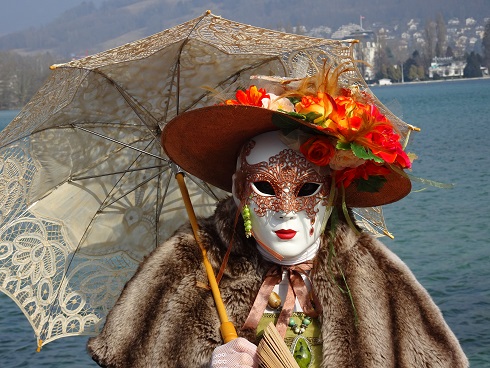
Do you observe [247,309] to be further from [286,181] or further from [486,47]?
[486,47]

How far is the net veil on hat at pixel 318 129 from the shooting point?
2.86 meters

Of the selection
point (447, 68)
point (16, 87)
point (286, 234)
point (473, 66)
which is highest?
Result: point (286, 234)

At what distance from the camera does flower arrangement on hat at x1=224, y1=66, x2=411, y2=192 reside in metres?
2.85

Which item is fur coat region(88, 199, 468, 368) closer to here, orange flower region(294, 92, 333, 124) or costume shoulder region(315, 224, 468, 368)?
costume shoulder region(315, 224, 468, 368)

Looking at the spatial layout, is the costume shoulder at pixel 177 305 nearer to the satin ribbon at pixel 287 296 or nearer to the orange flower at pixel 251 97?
the satin ribbon at pixel 287 296

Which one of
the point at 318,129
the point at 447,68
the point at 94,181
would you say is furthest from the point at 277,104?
the point at 447,68

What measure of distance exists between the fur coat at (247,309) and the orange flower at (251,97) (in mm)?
401

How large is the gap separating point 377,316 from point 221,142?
0.76 metres

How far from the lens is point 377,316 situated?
3.03m

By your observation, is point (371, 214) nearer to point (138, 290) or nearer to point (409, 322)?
point (409, 322)

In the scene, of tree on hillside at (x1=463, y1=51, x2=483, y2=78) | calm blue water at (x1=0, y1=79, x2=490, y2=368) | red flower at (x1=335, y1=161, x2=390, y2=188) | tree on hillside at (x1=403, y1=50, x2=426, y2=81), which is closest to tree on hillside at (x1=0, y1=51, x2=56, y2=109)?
calm blue water at (x1=0, y1=79, x2=490, y2=368)

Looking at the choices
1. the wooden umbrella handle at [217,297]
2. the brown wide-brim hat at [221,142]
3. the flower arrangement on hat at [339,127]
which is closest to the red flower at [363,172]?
the flower arrangement on hat at [339,127]

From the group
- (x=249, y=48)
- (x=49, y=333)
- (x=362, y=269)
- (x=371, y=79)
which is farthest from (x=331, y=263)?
(x=371, y=79)

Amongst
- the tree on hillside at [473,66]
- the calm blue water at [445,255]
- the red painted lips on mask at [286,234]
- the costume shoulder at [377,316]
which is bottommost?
the tree on hillside at [473,66]
